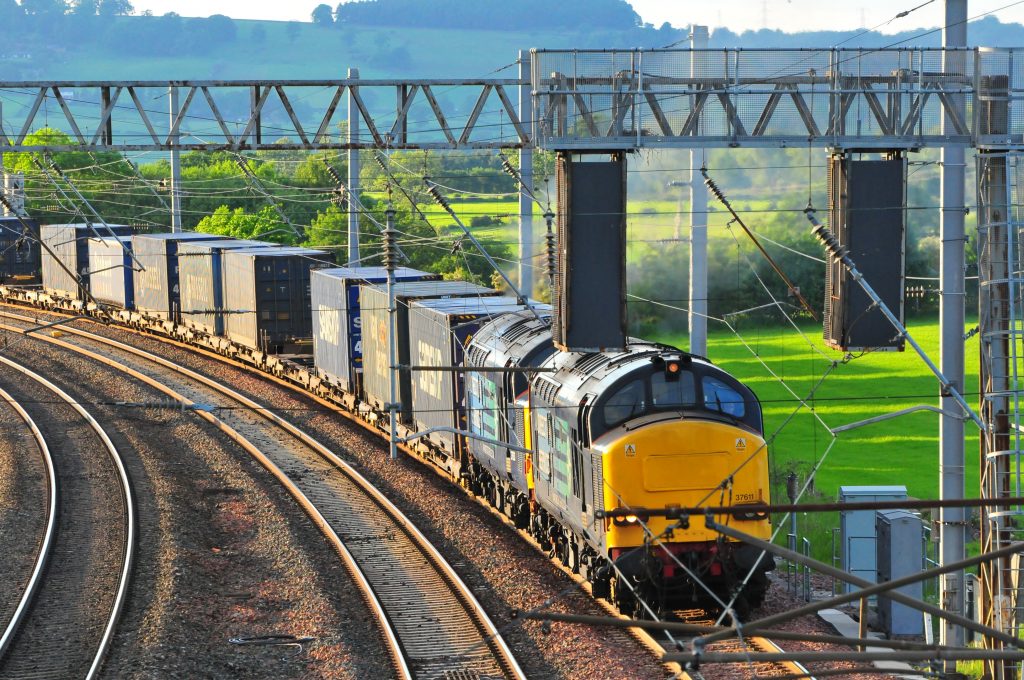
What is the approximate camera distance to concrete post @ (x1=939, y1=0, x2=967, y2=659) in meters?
16.6

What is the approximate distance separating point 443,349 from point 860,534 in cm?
998

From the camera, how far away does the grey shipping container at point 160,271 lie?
50531 mm

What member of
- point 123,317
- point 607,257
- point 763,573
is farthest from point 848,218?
point 123,317

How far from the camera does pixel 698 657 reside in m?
6.80

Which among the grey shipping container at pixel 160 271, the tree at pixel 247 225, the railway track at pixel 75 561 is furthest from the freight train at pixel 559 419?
the tree at pixel 247 225

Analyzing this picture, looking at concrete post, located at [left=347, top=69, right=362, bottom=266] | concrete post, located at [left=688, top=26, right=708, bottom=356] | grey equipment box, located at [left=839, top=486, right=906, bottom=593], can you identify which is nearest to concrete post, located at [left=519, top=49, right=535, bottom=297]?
concrete post, located at [left=688, top=26, right=708, bottom=356]

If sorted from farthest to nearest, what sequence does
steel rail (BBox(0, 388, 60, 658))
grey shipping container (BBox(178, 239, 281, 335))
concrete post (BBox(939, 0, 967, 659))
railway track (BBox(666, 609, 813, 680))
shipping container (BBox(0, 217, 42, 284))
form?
shipping container (BBox(0, 217, 42, 284))
grey shipping container (BBox(178, 239, 281, 335))
steel rail (BBox(0, 388, 60, 658))
concrete post (BBox(939, 0, 967, 659))
railway track (BBox(666, 609, 813, 680))

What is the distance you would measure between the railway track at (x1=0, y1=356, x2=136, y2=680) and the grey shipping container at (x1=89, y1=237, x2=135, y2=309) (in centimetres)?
1674

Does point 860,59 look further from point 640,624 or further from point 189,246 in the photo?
point 189,246

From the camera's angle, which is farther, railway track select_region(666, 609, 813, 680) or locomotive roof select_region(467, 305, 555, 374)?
locomotive roof select_region(467, 305, 555, 374)

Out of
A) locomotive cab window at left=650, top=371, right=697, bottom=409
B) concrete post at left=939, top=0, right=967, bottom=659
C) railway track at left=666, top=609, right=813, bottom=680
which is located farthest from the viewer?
locomotive cab window at left=650, top=371, right=697, bottom=409

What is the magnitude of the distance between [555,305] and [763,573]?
15.2 feet

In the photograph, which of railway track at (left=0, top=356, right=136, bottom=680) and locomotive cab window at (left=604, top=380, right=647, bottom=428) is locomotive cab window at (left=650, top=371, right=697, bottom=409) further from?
railway track at (left=0, top=356, right=136, bottom=680)

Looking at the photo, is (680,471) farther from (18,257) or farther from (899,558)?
(18,257)
